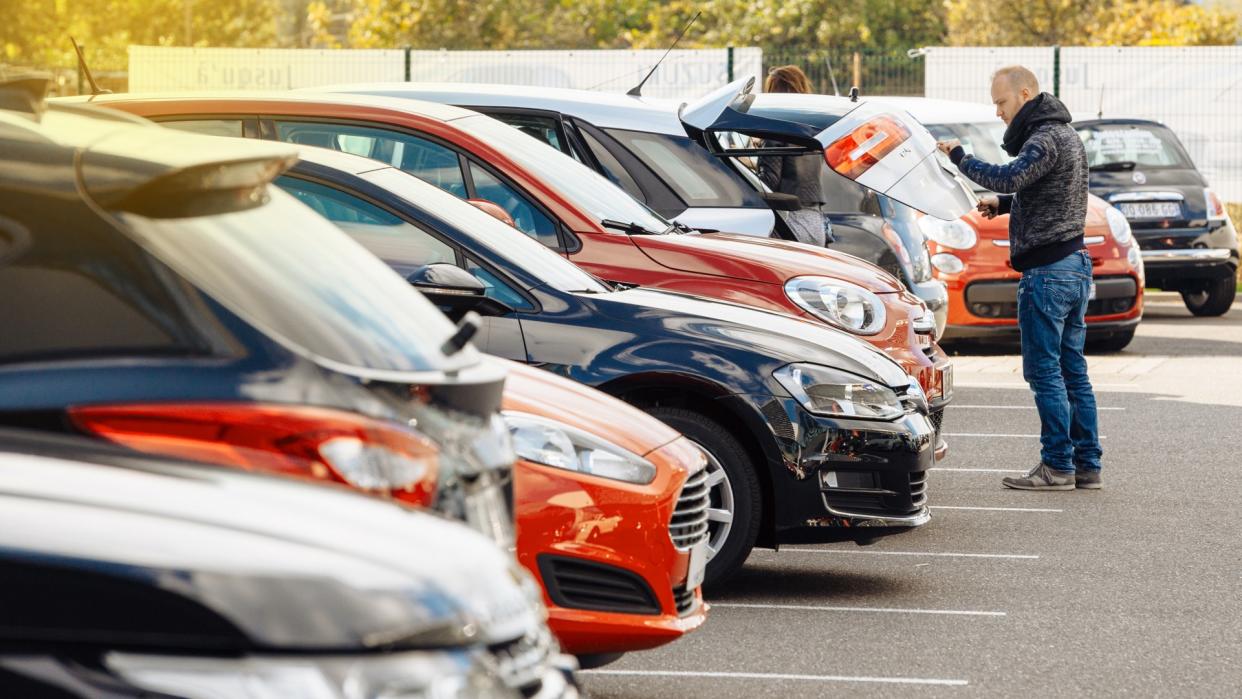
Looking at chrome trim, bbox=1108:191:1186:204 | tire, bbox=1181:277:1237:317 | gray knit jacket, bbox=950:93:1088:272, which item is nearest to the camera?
gray knit jacket, bbox=950:93:1088:272

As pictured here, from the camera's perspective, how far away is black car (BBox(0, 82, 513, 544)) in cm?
298

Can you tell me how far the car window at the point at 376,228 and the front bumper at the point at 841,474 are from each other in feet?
3.98

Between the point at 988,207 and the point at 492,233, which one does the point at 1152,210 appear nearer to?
the point at 988,207

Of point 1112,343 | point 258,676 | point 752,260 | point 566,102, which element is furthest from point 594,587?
point 1112,343

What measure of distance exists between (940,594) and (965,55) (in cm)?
1678

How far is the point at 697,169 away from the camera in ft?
33.2

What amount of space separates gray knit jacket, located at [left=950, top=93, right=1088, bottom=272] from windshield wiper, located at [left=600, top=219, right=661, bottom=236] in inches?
66.0

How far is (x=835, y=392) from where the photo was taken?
257 inches

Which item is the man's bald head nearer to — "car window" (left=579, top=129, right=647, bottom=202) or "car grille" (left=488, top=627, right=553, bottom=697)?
"car window" (left=579, top=129, right=647, bottom=202)

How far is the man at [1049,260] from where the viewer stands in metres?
8.82

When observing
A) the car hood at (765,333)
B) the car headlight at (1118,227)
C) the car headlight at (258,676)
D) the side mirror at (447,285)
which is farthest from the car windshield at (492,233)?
the car headlight at (1118,227)

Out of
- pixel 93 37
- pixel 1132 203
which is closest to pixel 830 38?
pixel 93 37

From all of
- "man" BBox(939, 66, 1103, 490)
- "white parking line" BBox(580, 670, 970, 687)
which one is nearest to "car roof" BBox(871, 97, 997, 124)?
"man" BBox(939, 66, 1103, 490)

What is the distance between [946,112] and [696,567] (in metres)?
11.1
